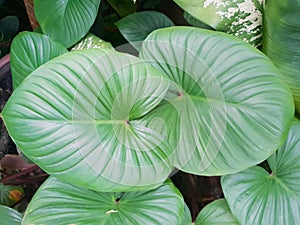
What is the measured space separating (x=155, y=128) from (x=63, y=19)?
0.97 feet

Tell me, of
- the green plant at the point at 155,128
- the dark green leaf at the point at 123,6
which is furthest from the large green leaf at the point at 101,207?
the dark green leaf at the point at 123,6

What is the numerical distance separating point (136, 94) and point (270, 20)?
8.5 inches

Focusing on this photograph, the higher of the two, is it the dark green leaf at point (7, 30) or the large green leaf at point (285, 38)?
the large green leaf at point (285, 38)

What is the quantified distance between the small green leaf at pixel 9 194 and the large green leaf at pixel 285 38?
538mm

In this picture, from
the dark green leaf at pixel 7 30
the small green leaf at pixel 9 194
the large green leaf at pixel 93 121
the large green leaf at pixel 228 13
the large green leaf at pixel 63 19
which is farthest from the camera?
the dark green leaf at pixel 7 30

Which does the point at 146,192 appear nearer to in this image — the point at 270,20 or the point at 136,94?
the point at 136,94

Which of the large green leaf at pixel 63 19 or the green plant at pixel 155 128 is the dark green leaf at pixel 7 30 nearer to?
the large green leaf at pixel 63 19

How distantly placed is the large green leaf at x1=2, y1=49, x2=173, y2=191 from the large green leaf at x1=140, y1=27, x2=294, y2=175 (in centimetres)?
3

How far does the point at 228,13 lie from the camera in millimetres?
673

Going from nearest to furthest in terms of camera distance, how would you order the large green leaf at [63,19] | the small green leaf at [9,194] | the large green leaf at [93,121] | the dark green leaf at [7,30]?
the large green leaf at [93,121] → the large green leaf at [63,19] → the small green leaf at [9,194] → the dark green leaf at [7,30]

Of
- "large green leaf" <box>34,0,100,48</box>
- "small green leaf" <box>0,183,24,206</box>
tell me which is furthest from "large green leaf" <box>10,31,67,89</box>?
"small green leaf" <box>0,183,24,206</box>

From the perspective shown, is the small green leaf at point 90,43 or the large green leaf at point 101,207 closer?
the large green leaf at point 101,207

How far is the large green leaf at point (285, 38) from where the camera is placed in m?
0.60

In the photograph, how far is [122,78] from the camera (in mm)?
572
